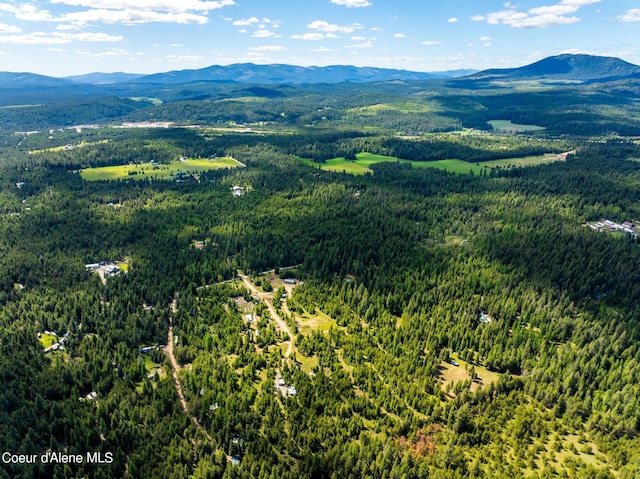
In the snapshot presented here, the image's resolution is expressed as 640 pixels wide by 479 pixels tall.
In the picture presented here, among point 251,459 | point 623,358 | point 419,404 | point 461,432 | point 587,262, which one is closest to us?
point 251,459

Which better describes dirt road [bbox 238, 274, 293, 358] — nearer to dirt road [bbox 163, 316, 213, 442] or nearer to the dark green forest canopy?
the dark green forest canopy

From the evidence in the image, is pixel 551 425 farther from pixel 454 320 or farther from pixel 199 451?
pixel 199 451

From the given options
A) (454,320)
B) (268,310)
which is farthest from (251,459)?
(454,320)

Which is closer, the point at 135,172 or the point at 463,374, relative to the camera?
the point at 463,374

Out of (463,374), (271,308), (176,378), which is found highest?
(271,308)

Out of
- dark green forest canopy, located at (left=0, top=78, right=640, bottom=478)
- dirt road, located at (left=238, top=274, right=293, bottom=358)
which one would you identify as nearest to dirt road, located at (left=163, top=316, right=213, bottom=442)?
dark green forest canopy, located at (left=0, top=78, right=640, bottom=478)

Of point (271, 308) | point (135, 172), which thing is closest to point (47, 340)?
point (271, 308)

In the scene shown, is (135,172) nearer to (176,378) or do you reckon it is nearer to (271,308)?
(271,308)

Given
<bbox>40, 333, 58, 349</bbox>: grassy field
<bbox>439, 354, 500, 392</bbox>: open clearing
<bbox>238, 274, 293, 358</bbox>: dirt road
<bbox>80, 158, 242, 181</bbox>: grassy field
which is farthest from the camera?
<bbox>80, 158, 242, 181</bbox>: grassy field
